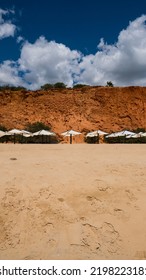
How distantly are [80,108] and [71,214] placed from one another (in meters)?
38.4

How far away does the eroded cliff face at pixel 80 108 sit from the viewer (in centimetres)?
4191

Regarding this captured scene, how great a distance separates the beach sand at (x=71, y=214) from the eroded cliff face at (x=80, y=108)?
111 ft

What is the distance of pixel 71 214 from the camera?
18.7 feet

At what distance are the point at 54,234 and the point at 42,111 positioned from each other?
38580mm

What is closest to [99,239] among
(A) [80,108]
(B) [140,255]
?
(B) [140,255]

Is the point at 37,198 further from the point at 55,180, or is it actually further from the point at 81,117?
the point at 81,117

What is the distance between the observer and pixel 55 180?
702 cm

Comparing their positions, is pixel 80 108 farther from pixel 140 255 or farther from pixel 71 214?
pixel 140 255

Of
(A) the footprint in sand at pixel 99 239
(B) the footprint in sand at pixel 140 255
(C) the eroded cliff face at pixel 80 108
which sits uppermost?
(C) the eroded cliff face at pixel 80 108

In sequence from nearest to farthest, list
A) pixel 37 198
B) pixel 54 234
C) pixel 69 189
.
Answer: pixel 54 234 → pixel 37 198 → pixel 69 189

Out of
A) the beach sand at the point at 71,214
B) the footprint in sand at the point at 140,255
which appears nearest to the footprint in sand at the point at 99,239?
the beach sand at the point at 71,214

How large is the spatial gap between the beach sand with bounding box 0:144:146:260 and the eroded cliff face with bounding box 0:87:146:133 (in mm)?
33697

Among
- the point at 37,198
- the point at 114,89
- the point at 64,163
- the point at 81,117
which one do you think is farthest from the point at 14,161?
the point at 114,89

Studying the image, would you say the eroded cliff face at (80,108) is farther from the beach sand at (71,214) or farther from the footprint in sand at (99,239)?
the footprint in sand at (99,239)
